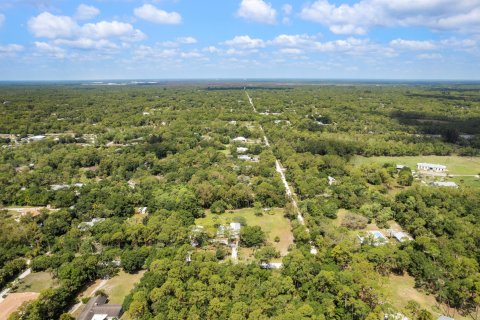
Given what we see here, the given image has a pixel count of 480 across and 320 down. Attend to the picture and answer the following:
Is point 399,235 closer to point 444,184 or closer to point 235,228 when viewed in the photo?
point 235,228

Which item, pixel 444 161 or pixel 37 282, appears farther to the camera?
pixel 444 161

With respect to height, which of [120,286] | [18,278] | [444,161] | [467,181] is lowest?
[120,286]

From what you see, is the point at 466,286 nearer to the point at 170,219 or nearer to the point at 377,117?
the point at 170,219

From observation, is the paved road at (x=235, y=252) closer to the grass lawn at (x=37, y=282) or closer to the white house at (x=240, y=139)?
the grass lawn at (x=37, y=282)

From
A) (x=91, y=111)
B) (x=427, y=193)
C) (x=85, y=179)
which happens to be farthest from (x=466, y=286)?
(x=91, y=111)

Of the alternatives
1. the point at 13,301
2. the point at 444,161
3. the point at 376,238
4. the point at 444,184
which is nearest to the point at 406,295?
the point at 376,238

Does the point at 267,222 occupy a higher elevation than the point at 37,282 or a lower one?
higher

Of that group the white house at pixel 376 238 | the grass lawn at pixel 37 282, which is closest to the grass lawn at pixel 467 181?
the white house at pixel 376 238
